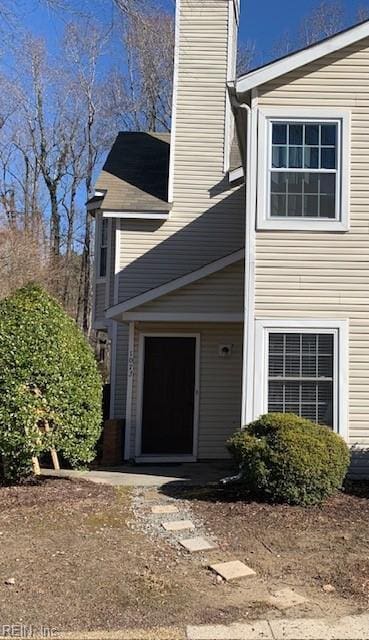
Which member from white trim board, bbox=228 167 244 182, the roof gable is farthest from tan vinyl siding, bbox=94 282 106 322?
white trim board, bbox=228 167 244 182

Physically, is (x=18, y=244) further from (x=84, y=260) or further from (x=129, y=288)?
(x=129, y=288)

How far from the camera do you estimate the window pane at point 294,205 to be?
844 centimetres

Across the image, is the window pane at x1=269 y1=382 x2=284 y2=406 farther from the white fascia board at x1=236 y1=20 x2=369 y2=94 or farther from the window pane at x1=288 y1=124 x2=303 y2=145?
the white fascia board at x1=236 y1=20 x2=369 y2=94

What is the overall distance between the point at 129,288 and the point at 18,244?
1092 cm

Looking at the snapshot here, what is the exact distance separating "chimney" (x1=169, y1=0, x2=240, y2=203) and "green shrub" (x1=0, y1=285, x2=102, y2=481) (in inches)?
199

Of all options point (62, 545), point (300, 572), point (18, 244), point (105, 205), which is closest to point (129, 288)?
point (105, 205)

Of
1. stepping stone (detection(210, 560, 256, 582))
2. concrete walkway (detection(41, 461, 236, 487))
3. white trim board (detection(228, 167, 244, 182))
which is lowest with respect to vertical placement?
concrete walkway (detection(41, 461, 236, 487))

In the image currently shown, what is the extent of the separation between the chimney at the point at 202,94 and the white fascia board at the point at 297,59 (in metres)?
4.11

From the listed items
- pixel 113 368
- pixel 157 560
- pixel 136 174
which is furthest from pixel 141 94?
pixel 157 560

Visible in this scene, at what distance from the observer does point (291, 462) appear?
687 cm

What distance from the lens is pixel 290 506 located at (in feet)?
22.6

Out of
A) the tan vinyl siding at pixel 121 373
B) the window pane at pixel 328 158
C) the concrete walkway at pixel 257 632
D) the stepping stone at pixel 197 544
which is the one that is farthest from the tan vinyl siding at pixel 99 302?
the concrete walkway at pixel 257 632

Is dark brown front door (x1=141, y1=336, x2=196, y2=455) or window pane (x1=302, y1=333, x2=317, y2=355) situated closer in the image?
window pane (x1=302, y1=333, x2=317, y2=355)

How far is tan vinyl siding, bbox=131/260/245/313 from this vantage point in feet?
33.8
